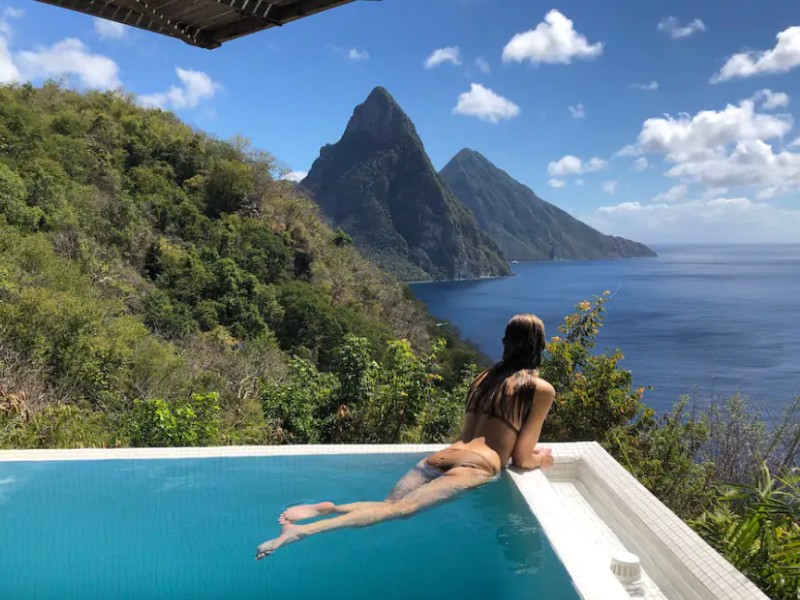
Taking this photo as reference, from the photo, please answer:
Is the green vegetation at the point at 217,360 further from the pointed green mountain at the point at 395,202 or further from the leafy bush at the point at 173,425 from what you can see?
the pointed green mountain at the point at 395,202

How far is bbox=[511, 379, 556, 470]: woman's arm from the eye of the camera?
3.05m

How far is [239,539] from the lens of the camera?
9.78 ft

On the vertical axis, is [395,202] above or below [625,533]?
above

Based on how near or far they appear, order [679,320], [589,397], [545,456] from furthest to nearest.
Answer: [679,320], [589,397], [545,456]

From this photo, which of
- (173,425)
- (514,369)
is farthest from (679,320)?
(514,369)

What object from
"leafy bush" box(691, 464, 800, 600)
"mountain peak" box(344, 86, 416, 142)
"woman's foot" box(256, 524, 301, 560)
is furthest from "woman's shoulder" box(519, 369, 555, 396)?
"mountain peak" box(344, 86, 416, 142)

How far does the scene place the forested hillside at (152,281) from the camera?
5.52 m

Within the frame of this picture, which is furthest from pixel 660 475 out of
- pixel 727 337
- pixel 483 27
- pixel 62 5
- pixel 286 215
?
pixel 727 337

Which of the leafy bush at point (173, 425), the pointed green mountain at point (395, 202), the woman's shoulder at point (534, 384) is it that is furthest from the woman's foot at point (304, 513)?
the pointed green mountain at point (395, 202)

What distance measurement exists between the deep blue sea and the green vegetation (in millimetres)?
1014

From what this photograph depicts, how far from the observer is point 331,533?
2.73 m

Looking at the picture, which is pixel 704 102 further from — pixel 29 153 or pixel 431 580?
pixel 431 580

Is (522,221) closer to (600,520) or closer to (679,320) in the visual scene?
(679,320)

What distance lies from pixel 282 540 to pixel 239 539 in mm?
403
